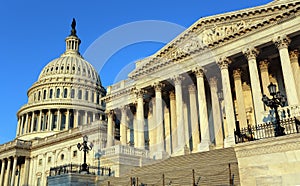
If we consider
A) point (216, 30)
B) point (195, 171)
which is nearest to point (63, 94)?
point (216, 30)

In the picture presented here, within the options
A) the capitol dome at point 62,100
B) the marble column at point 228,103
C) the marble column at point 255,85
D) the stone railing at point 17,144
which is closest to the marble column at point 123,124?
the marble column at point 228,103

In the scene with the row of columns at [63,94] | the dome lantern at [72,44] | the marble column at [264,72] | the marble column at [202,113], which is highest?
the dome lantern at [72,44]

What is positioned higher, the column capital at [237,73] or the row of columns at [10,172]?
the column capital at [237,73]

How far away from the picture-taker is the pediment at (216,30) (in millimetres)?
27109

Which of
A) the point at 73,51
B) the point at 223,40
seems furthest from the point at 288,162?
the point at 73,51

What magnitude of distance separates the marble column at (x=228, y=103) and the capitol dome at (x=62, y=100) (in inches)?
2255

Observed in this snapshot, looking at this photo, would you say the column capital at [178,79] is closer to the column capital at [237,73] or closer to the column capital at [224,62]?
the column capital at [224,62]

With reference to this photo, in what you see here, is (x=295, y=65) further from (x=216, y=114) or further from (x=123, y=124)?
(x=123, y=124)

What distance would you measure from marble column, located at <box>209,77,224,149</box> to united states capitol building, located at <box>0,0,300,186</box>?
11 cm

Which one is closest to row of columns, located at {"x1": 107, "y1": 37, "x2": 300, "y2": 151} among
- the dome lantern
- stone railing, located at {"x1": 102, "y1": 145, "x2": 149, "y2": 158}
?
stone railing, located at {"x1": 102, "y1": 145, "x2": 149, "y2": 158}

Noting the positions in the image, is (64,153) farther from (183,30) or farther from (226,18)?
(226,18)

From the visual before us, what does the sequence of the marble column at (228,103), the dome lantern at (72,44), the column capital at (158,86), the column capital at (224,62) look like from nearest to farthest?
the marble column at (228,103) → the column capital at (224,62) → the column capital at (158,86) → the dome lantern at (72,44)

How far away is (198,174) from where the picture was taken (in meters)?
19.2

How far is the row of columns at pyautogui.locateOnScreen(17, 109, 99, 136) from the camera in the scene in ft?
262
